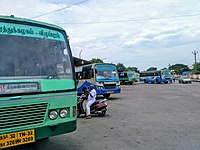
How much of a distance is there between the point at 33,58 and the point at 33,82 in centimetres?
52

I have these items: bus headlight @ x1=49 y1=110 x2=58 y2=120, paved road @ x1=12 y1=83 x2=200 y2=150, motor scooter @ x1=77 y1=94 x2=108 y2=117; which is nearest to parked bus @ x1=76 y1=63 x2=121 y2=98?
motor scooter @ x1=77 y1=94 x2=108 y2=117

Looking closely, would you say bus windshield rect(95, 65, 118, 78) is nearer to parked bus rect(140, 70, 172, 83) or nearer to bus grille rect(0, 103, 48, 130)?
bus grille rect(0, 103, 48, 130)

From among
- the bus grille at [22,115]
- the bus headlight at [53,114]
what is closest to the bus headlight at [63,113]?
the bus headlight at [53,114]

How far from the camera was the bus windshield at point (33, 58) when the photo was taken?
4312 millimetres

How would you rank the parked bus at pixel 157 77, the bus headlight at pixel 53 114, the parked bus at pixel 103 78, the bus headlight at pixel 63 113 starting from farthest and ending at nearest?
1. the parked bus at pixel 157 77
2. the parked bus at pixel 103 78
3. the bus headlight at pixel 63 113
4. the bus headlight at pixel 53 114

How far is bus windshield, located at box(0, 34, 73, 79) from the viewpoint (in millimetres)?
4312

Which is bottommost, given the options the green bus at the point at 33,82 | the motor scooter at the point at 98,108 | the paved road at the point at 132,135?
the paved road at the point at 132,135

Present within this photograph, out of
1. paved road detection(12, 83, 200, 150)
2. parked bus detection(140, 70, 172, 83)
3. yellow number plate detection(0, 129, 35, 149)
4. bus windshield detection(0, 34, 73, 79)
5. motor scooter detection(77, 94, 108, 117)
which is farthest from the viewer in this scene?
parked bus detection(140, 70, 172, 83)

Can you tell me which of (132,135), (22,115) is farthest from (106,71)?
(22,115)

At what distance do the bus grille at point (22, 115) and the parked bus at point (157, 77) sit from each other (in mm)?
45103

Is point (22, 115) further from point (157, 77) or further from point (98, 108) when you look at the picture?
point (157, 77)

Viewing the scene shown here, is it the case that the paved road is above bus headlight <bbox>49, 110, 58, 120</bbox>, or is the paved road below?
below

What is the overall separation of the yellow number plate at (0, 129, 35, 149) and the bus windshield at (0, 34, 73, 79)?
95 cm

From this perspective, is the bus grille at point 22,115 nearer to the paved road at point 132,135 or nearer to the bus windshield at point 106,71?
the paved road at point 132,135
